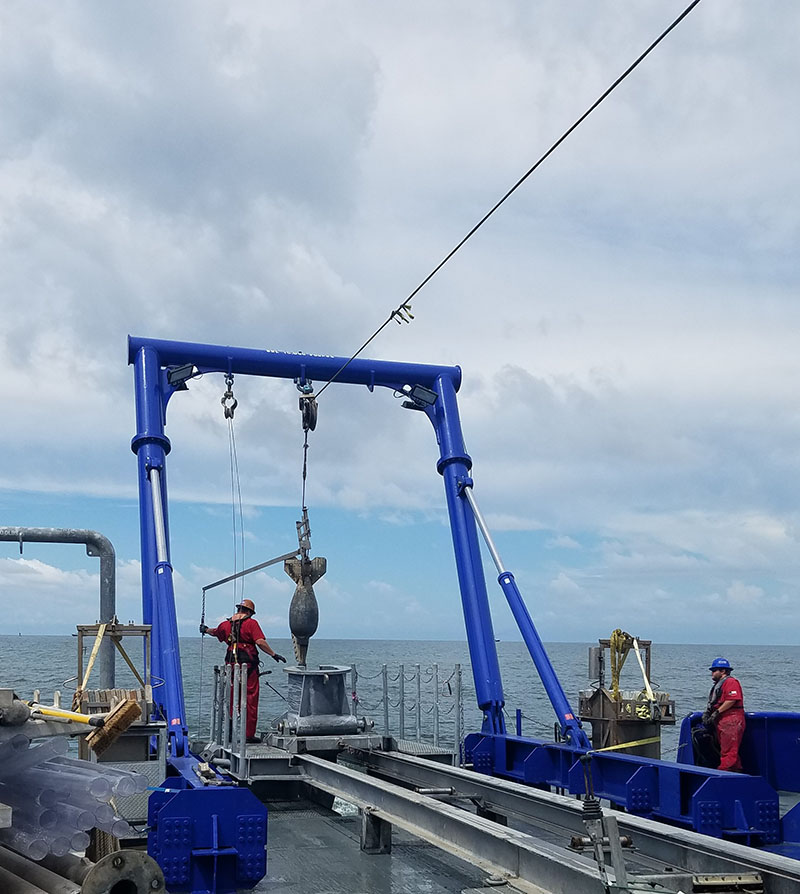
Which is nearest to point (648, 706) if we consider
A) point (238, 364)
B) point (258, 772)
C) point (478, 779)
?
point (478, 779)

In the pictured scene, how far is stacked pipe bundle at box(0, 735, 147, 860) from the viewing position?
5.87 meters

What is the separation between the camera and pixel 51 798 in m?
5.98

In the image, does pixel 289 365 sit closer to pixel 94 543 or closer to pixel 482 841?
pixel 94 543

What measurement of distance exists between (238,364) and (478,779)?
25.8ft

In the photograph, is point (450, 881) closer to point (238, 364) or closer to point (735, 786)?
point (735, 786)

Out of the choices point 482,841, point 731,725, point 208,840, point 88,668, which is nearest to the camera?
point 482,841

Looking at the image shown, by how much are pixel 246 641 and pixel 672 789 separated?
680 cm

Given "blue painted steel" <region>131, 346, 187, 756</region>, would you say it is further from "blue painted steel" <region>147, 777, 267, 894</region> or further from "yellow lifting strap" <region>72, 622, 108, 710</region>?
"blue painted steel" <region>147, 777, 267, 894</region>

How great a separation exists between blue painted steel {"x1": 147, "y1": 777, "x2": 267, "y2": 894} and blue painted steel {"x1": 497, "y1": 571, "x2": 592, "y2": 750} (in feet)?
17.9

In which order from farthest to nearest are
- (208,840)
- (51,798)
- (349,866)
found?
1. (349,866)
2. (208,840)
3. (51,798)

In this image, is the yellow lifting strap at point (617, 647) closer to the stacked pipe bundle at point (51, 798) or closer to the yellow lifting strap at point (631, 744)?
the yellow lifting strap at point (631, 744)

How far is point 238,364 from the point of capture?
16.2m

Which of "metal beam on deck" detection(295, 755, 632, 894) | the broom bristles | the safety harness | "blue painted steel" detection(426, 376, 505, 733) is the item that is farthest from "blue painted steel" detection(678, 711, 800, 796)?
the broom bristles

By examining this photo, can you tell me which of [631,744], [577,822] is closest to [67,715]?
[577,822]
